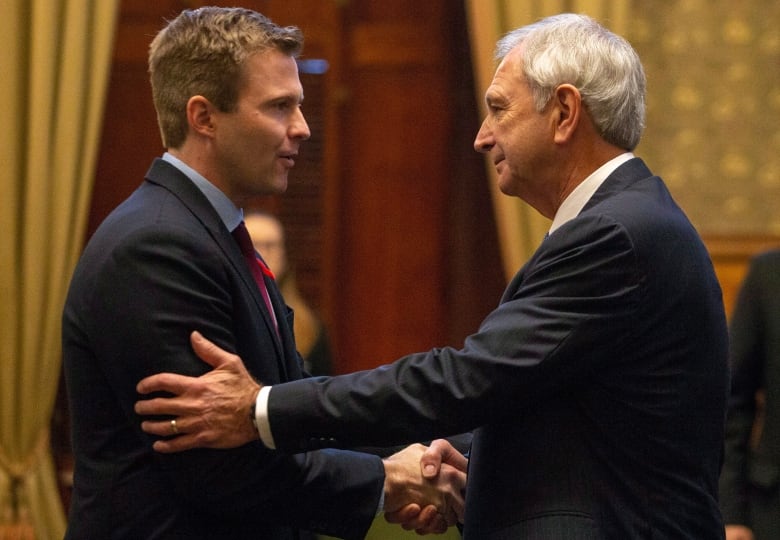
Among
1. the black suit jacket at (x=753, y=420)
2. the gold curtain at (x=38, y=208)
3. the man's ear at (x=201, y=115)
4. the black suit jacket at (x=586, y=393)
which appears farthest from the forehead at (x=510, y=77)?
the gold curtain at (x=38, y=208)

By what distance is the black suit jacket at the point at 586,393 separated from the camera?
2.09 m

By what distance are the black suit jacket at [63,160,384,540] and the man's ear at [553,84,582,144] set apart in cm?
64

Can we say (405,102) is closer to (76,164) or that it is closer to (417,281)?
(417,281)

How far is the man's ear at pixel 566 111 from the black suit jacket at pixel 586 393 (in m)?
0.18

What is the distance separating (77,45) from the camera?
4.64m

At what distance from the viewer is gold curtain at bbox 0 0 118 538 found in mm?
4605

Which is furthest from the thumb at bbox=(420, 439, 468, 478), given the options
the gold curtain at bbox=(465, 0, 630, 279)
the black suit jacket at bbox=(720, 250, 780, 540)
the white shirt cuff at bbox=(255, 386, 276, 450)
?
the gold curtain at bbox=(465, 0, 630, 279)

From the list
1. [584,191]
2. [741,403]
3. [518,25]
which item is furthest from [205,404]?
[518,25]

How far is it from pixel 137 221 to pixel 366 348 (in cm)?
311

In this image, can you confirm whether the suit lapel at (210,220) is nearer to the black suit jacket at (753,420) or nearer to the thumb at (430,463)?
the thumb at (430,463)

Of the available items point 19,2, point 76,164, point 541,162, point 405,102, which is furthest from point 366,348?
point 541,162

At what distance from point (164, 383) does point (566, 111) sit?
0.89 m

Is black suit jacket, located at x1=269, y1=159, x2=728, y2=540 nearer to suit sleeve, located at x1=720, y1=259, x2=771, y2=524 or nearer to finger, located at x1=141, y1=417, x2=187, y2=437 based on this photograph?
finger, located at x1=141, y1=417, x2=187, y2=437

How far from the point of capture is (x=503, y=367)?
2.10 meters
